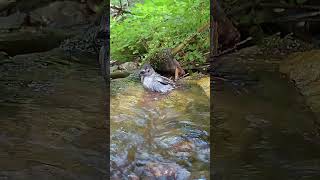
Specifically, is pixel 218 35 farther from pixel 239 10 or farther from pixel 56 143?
pixel 56 143

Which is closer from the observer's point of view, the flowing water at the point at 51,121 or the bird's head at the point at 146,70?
the flowing water at the point at 51,121

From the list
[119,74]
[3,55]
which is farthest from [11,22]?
[119,74]

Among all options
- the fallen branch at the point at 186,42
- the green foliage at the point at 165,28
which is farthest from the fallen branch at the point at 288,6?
the fallen branch at the point at 186,42

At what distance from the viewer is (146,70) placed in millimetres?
5645

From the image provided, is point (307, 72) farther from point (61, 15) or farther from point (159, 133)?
point (61, 15)

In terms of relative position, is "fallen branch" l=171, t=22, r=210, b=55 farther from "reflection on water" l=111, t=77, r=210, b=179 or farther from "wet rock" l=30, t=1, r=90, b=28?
"wet rock" l=30, t=1, r=90, b=28

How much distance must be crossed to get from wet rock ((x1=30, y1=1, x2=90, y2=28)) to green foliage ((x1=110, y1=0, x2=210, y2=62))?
973 mm

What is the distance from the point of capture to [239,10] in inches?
260

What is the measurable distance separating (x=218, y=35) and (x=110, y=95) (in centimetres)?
195

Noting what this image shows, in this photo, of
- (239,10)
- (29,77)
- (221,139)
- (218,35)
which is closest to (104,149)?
(221,139)

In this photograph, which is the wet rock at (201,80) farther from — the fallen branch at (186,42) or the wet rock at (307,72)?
the wet rock at (307,72)

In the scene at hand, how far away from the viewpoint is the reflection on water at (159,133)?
3.31 meters

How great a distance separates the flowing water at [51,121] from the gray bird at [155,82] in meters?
0.49

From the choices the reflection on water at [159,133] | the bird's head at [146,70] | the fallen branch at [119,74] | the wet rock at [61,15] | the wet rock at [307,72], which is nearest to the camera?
the reflection on water at [159,133]
